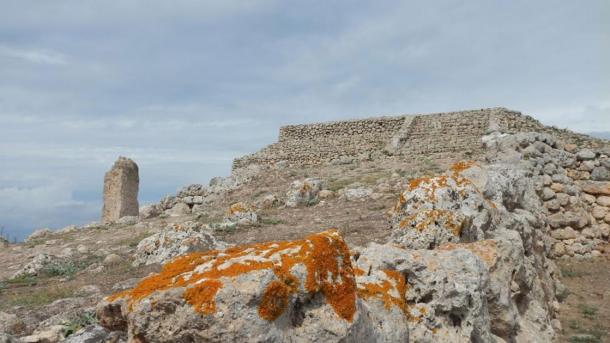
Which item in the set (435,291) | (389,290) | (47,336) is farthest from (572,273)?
(47,336)

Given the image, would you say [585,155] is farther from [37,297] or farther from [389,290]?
[37,297]

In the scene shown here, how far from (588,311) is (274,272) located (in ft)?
27.6

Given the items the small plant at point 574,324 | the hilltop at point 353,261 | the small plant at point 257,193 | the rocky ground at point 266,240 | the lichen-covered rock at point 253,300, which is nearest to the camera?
the lichen-covered rock at point 253,300

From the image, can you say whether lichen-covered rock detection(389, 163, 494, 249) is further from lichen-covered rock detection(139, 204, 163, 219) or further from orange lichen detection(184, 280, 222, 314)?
lichen-covered rock detection(139, 204, 163, 219)

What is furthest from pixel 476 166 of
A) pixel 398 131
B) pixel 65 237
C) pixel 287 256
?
pixel 398 131

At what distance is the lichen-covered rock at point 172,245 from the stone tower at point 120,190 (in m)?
11.3

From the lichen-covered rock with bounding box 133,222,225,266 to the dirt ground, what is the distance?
6.65m

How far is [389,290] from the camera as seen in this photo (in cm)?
501

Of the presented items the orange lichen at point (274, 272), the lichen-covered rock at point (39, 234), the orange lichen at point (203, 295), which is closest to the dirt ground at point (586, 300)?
the orange lichen at point (274, 272)

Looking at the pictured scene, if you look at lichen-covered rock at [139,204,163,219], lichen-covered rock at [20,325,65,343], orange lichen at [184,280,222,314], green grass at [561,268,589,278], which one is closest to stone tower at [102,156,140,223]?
lichen-covered rock at [139,204,163,219]

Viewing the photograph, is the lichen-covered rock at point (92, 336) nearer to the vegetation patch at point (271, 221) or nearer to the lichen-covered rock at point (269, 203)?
the vegetation patch at point (271, 221)

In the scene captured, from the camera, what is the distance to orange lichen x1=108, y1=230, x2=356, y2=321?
351cm

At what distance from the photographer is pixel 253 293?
11.3 feet

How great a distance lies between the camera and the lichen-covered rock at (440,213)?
695 cm
